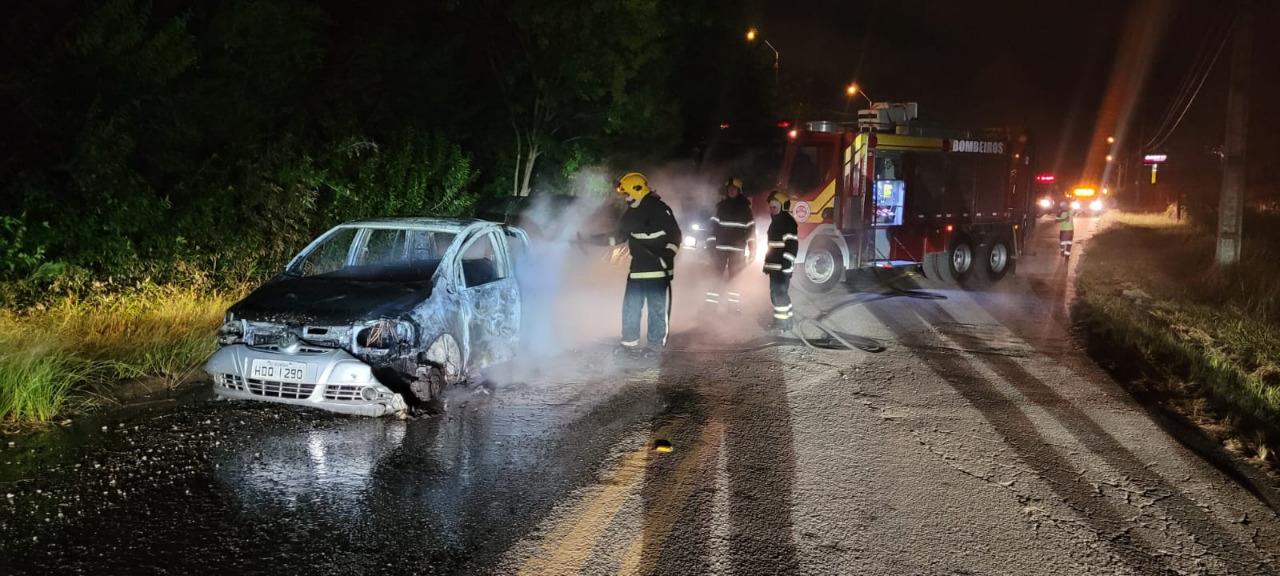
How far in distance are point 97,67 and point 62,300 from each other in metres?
2.33

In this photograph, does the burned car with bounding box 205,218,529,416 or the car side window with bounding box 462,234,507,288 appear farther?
the car side window with bounding box 462,234,507,288

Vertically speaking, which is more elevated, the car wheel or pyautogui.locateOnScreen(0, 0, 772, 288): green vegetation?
pyautogui.locateOnScreen(0, 0, 772, 288): green vegetation

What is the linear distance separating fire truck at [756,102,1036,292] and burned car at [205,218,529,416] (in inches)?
253

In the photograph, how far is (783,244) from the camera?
9383 millimetres

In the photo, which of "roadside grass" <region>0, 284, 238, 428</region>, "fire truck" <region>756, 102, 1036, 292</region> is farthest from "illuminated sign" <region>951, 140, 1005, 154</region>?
"roadside grass" <region>0, 284, 238, 428</region>

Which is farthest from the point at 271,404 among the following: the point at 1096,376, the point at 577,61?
the point at 577,61

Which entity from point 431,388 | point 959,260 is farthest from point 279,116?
point 959,260

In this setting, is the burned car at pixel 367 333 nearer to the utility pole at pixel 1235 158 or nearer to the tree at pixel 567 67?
the tree at pixel 567 67

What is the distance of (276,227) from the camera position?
32.4 ft

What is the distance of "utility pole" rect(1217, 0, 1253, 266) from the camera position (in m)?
13.6

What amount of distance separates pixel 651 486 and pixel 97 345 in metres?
5.20

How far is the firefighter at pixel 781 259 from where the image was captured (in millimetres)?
9312

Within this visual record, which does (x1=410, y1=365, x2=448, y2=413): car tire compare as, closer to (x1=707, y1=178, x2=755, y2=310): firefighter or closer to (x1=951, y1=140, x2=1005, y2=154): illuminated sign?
(x1=707, y1=178, x2=755, y2=310): firefighter

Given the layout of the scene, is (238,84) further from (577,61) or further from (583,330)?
(577,61)
